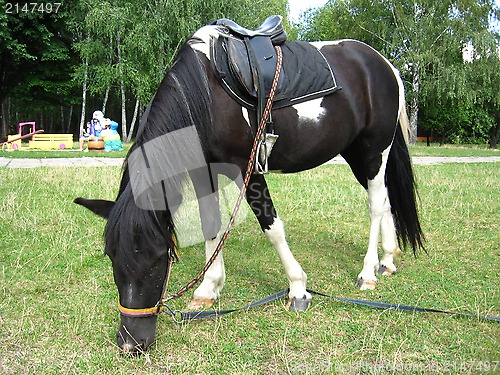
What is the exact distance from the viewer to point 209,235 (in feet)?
10.2

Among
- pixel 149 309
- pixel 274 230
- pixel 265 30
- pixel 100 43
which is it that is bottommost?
pixel 149 309

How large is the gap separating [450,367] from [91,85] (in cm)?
2474

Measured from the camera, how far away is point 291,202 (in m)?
6.33

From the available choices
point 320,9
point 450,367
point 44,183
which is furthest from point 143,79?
point 320,9

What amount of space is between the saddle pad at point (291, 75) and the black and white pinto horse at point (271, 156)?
5cm

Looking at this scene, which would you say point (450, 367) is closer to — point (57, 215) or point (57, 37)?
point (57, 215)

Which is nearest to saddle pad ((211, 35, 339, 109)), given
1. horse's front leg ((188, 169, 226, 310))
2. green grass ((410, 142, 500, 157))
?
horse's front leg ((188, 169, 226, 310))

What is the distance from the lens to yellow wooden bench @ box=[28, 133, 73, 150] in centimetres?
1759

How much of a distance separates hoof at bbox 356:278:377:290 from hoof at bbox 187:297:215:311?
1.12 m

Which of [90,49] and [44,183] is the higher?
[90,49]

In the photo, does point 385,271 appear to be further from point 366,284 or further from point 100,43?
point 100,43

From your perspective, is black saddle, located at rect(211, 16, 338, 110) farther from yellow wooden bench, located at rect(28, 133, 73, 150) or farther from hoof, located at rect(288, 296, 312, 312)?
yellow wooden bench, located at rect(28, 133, 73, 150)

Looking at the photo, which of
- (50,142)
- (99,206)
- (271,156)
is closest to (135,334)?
(99,206)

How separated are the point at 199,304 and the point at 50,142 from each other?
1673cm
